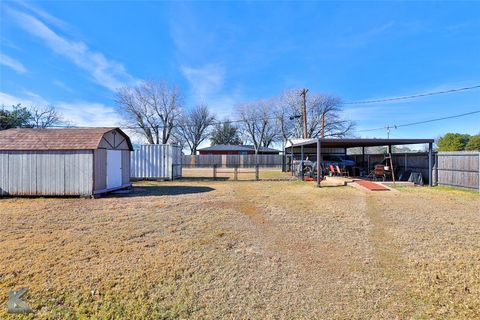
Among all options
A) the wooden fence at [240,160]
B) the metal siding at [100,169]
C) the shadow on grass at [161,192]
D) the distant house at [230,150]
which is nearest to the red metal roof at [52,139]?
the metal siding at [100,169]

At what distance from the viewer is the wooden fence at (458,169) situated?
11789 millimetres

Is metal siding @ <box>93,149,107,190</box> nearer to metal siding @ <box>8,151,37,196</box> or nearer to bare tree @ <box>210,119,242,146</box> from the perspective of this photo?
metal siding @ <box>8,151,37,196</box>

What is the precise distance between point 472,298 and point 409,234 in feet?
8.60

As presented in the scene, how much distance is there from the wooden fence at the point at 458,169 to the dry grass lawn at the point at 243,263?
17.9 ft

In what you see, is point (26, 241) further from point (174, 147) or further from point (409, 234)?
point (174, 147)

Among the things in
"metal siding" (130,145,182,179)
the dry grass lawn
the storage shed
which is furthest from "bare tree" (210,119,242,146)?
the dry grass lawn

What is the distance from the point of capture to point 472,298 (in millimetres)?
3141

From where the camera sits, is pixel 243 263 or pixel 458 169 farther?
pixel 458 169

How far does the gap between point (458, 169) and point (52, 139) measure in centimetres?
1813

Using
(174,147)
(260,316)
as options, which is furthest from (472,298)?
(174,147)

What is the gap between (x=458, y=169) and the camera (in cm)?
1282

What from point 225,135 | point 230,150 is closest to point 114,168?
point 230,150

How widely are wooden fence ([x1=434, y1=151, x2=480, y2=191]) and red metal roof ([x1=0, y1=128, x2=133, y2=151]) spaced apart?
15817 millimetres

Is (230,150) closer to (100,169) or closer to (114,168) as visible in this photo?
(114,168)
